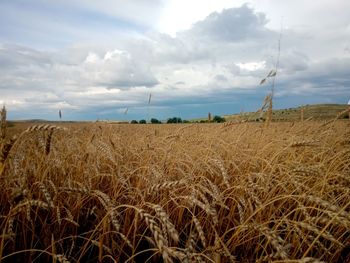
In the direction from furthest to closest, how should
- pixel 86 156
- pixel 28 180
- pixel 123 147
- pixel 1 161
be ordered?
pixel 123 147 < pixel 86 156 < pixel 28 180 < pixel 1 161

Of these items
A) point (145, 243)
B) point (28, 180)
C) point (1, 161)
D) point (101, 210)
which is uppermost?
point (1, 161)

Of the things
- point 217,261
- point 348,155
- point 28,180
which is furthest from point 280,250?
point 348,155

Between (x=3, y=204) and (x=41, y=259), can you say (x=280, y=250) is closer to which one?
(x=41, y=259)

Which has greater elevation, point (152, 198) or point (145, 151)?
point (145, 151)

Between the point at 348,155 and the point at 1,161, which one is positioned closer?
the point at 1,161

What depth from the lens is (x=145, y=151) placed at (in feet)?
11.0

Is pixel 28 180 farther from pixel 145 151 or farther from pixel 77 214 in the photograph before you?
pixel 145 151

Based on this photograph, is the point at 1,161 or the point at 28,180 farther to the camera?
the point at 28,180

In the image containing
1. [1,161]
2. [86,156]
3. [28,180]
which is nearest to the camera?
[1,161]

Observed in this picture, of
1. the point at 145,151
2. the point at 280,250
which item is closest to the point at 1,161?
the point at 280,250

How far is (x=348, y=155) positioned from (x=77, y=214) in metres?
3.04

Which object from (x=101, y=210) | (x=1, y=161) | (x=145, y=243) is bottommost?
(x=145, y=243)

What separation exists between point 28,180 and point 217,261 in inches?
75.3

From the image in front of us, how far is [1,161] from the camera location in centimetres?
128
